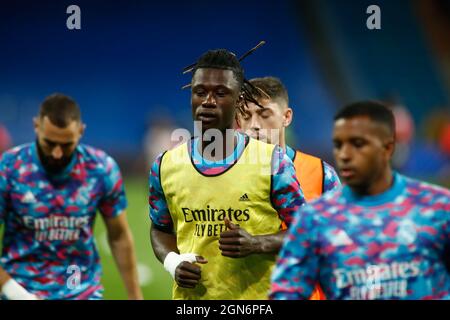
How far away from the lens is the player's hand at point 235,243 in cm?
498

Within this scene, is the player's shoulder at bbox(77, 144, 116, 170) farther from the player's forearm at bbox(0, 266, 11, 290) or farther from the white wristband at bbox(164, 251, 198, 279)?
the white wristband at bbox(164, 251, 198, 279)

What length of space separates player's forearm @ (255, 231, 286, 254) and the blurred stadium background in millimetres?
18970

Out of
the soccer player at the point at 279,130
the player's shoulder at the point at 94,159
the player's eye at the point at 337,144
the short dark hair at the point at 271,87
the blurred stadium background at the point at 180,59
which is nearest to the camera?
A: the player's eye at the point at 337,144

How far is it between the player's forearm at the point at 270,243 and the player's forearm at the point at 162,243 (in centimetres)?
68

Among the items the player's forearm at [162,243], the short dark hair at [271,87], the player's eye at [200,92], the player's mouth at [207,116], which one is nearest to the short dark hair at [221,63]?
the player's eye at [200,92]

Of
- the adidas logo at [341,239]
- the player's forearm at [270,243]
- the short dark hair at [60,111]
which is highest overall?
the short dark hair at [60,111]

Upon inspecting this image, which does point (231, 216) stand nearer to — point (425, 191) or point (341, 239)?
point (341, 239)

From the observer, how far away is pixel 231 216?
17.2 feet

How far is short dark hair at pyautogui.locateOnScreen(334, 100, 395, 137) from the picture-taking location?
440 cm

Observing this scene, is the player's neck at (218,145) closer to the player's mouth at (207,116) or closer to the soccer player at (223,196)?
the soccer player at (223,196)

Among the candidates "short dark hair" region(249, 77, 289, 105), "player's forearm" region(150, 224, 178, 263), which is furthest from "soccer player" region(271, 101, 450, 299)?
"short dark hair" region(249, 77, 289, 105)

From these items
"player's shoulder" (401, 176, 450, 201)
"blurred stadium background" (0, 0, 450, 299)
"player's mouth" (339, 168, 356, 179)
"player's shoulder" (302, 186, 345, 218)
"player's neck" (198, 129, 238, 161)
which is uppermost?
"blurred stadium background" (0, 0, 450, 299)

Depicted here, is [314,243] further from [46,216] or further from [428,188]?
[46,216]

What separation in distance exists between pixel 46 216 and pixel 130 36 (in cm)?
1894
